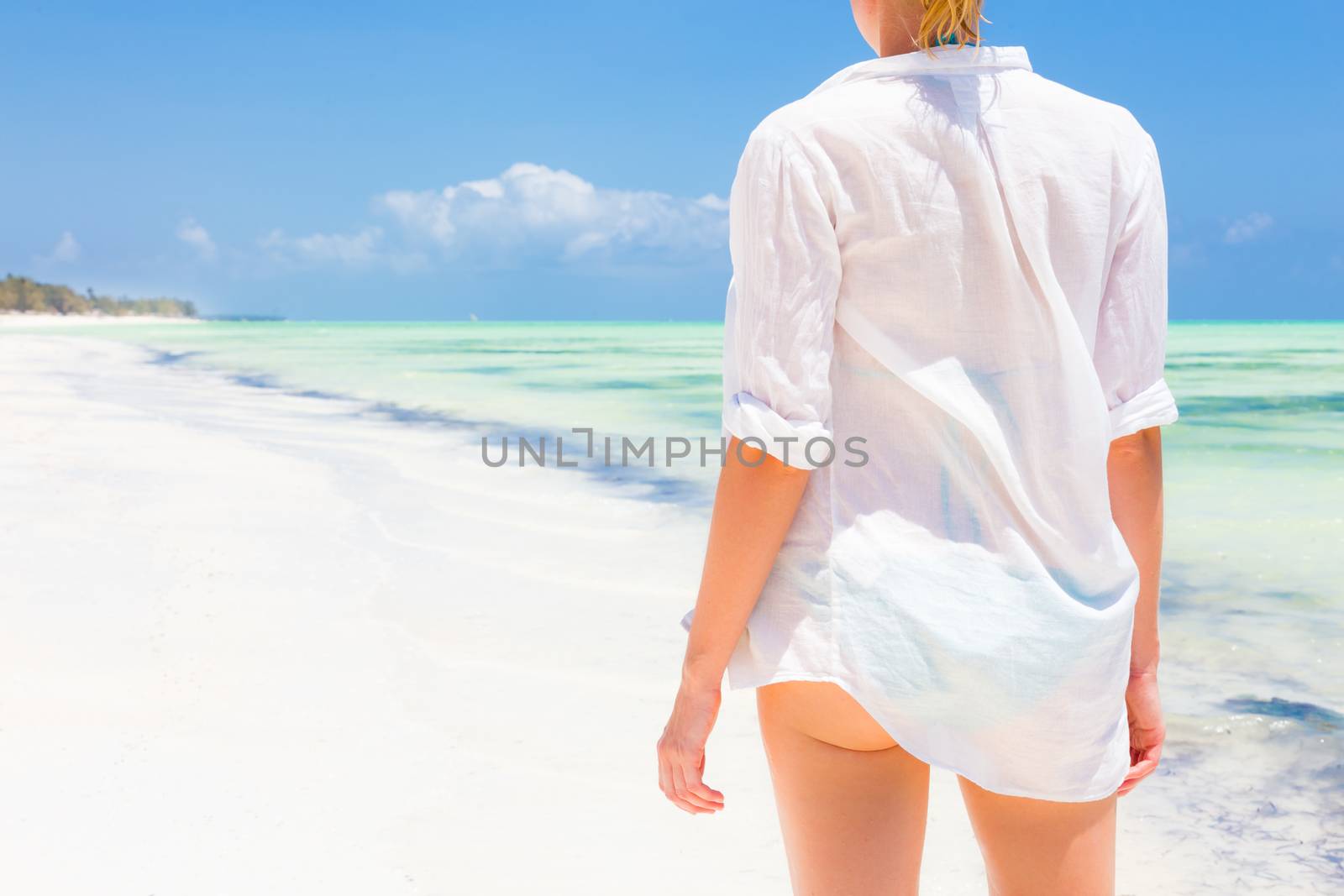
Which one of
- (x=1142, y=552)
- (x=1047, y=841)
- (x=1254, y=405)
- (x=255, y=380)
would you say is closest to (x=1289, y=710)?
(x=1142, y=552)

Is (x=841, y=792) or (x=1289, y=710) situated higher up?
(x=841, y=792)

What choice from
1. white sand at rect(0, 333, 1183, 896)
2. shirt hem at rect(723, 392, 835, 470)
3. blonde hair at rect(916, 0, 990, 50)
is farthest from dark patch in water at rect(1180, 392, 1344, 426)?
shirt hem at rect(723, 392, 835, 470)

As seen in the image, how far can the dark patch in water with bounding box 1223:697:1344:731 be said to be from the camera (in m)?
3.07

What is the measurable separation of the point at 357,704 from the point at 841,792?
2302 millimetres

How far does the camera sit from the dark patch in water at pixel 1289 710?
3.07 m

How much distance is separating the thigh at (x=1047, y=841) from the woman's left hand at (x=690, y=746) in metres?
0.29

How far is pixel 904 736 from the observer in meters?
1.04

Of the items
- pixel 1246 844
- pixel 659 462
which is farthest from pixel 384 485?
pixel 1246 844

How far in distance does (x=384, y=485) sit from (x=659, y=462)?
2168mm

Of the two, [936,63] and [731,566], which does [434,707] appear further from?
[936,63]

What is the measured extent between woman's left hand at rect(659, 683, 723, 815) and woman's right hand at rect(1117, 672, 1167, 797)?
55 cm

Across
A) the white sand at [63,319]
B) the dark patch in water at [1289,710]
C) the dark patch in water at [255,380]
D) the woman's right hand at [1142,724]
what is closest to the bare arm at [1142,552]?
the woman's right hand at [1142,724]

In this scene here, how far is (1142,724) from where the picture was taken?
A: 4.39 ft

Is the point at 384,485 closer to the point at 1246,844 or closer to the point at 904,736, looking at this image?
the point at 1246,844
